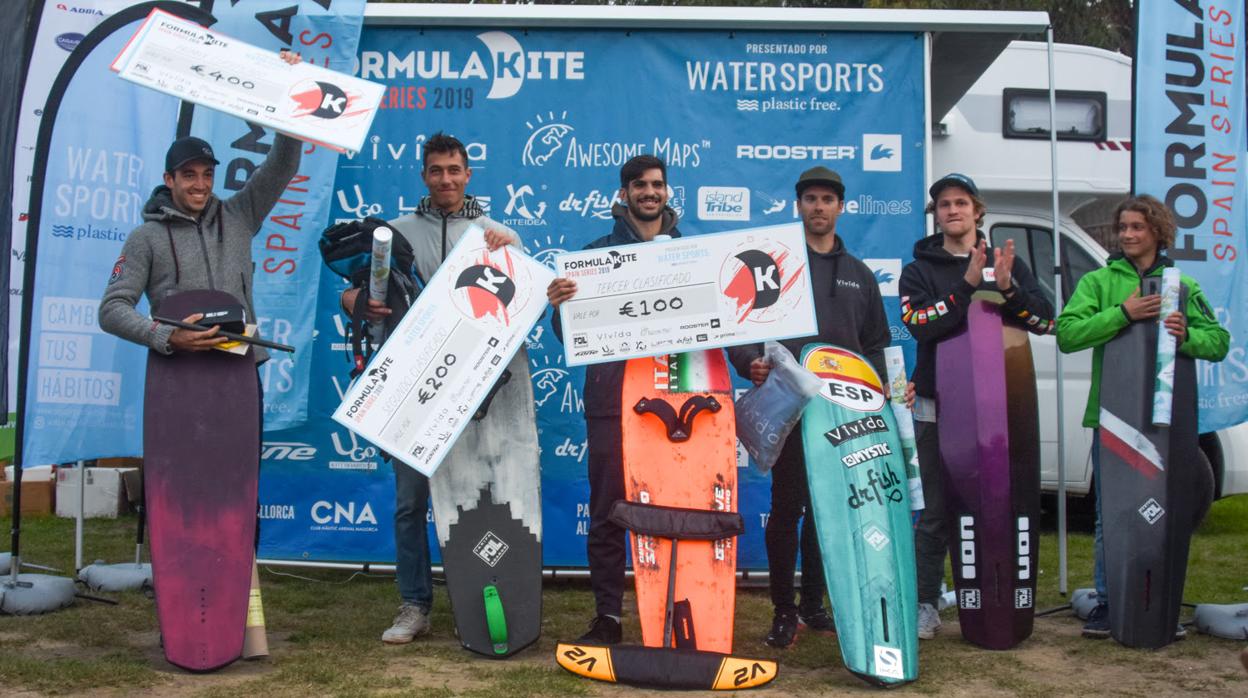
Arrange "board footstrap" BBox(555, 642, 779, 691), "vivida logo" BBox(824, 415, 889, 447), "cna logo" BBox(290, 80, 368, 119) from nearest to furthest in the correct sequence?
1. "board footstrap" BBox(555, 642, 779, 691)
2. "cna logo" BBox(290, 80, 368, 119)
3. "vivida logo" BBox(824, 415, 889, 447)

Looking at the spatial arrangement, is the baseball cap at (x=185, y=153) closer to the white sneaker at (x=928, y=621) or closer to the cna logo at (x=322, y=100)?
the cna logo at (x=322, y=100)

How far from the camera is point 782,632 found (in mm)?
4750

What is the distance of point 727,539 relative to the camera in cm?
430

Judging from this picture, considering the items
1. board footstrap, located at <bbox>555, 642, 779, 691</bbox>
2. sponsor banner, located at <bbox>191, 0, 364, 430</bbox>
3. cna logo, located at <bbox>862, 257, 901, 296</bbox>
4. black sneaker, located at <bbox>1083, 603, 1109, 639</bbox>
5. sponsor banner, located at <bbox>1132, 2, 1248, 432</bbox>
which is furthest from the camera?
cna logo, located at <bbox>862, 257, 901, 296</bbox>

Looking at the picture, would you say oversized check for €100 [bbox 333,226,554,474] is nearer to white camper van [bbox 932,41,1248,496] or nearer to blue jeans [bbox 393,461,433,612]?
blue jeans [bbox 393,461,433,612]

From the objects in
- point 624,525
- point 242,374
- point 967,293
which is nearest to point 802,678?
point 624,525

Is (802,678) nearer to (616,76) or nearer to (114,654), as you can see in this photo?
(114,654)

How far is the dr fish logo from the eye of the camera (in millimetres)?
4520

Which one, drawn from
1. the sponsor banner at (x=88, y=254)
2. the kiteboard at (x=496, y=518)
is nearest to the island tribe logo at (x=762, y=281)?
the kiteboard at (x=496, y=518)

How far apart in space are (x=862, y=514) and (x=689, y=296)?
0.97 metres

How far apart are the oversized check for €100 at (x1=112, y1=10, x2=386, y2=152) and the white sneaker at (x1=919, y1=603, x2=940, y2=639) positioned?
279 centimetres

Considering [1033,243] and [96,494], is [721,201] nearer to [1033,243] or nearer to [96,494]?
[1033,243]

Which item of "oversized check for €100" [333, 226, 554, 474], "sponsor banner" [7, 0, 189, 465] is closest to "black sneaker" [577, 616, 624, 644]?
"oversized check for €100" [333, 226, 554, 474]

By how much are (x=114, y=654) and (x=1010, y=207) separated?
5559 millimetres
